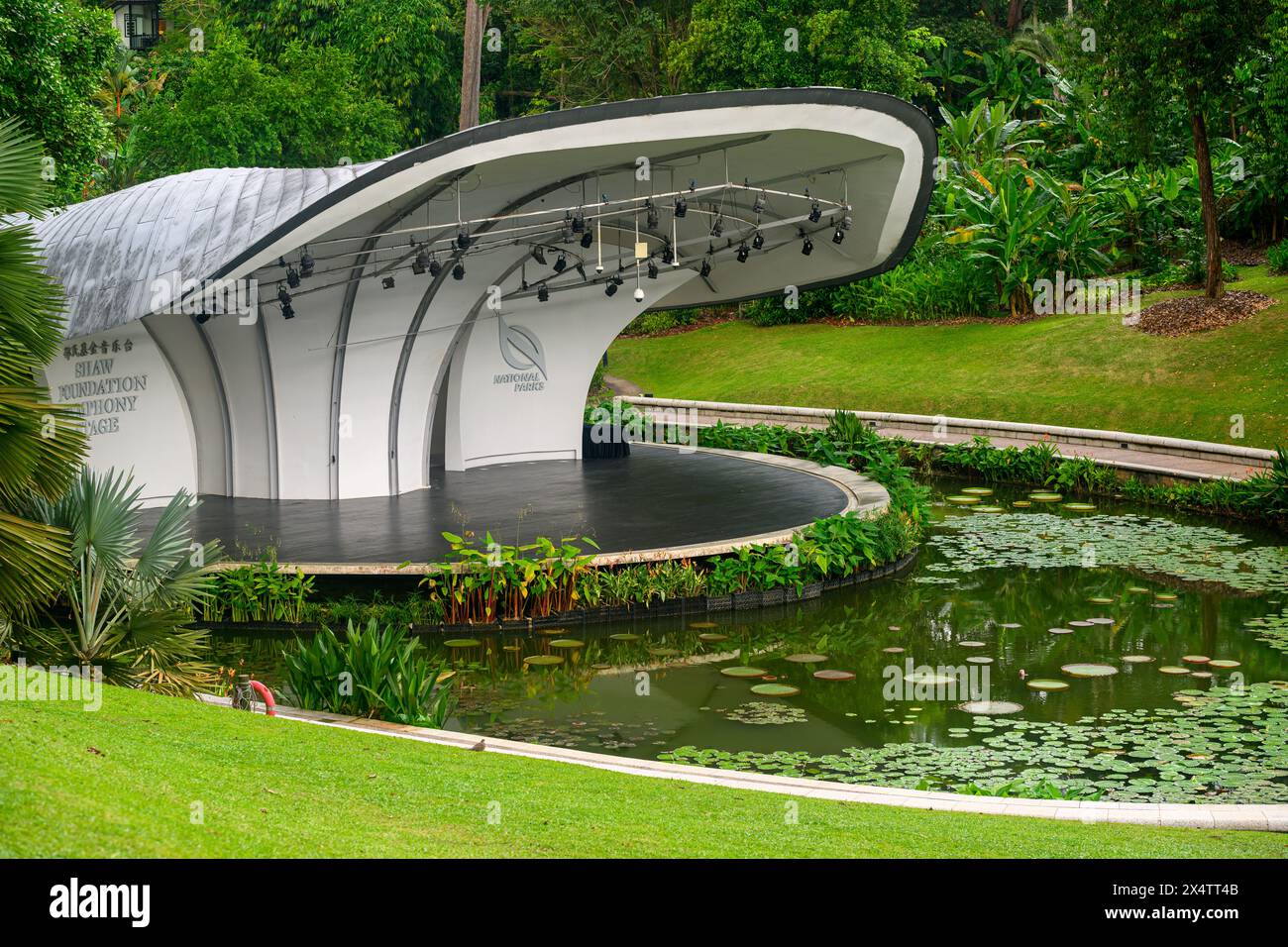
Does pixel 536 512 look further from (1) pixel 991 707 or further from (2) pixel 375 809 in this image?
(2) pixel 375 809

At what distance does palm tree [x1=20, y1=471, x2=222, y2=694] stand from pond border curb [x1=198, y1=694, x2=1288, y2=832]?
3.71ft

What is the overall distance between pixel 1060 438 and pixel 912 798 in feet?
57.9

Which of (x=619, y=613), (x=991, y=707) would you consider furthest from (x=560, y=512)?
(x=991, y=707)

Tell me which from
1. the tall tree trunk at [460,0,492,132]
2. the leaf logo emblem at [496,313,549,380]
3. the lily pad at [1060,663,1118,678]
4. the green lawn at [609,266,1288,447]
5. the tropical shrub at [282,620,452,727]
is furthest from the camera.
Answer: the tall tree trunk at [460,0,492,132]

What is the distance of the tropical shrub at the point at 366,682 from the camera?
9922mm

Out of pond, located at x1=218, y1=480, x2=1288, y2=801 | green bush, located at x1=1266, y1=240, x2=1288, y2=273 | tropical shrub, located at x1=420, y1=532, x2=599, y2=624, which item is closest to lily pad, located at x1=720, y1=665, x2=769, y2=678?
pond, located at x1=218, y1=480, x2=1288, y2=801

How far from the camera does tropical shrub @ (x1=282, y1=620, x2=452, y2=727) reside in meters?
9.92

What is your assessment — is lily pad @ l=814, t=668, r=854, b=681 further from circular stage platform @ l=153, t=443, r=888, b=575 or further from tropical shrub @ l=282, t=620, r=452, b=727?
tropical shrub @ l=282, t=620, r=452, b=727

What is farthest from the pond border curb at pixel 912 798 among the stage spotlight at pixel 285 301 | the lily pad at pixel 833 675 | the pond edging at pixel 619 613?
the stage spotlight at pixel 285 301

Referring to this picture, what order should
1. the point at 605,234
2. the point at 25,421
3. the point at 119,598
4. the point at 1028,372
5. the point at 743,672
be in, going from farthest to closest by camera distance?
1. the point at 1028,372
2. the point at 605,234
3. the point at 743,672
4. the point at 119,598
5. the point at 25,421

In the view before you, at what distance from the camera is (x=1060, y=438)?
2447cm

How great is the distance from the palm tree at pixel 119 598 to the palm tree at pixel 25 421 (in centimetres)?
30

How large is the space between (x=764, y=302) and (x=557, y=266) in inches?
756
